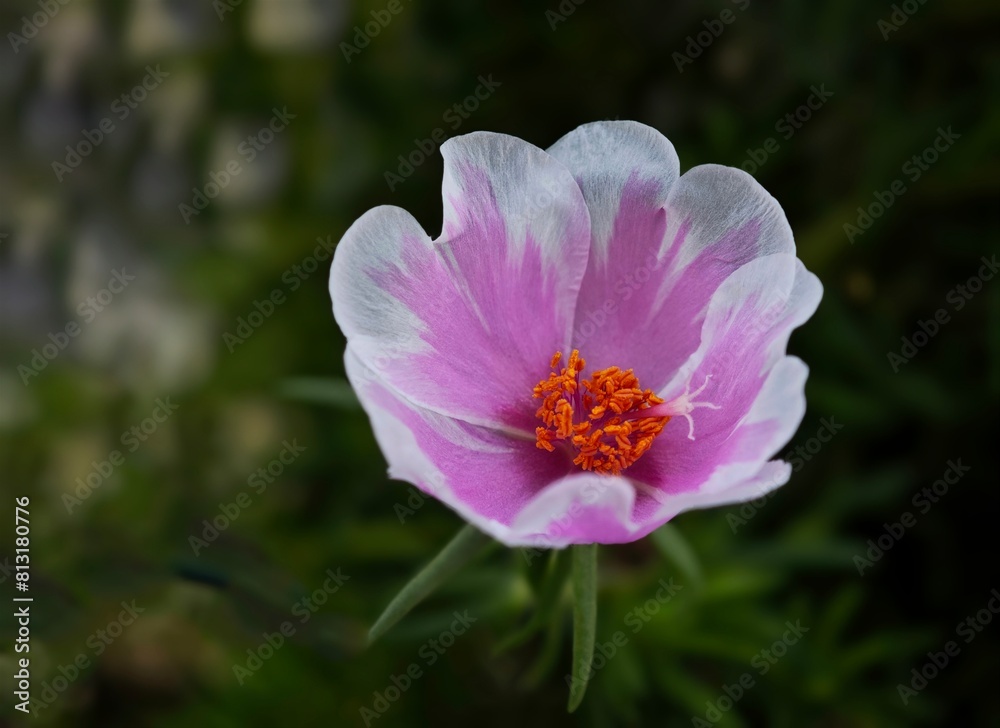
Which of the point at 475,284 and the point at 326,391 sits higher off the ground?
the point at 475,284

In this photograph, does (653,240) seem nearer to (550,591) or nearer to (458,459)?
(458,459)

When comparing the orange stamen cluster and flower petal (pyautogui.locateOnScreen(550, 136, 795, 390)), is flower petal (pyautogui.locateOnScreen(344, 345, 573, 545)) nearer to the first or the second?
the orange stamen cluster

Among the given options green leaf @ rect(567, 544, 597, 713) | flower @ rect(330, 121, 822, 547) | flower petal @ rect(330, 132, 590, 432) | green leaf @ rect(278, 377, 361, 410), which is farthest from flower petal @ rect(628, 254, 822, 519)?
green leaf @ rect(278, 377, 361, 410)

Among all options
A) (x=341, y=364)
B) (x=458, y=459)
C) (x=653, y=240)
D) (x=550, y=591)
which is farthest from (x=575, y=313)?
(x=341, y=364)

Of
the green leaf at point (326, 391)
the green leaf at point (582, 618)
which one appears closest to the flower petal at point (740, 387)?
the green leaf at point (582, 618)

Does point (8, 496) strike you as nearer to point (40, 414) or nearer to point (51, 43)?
point (40, 414)

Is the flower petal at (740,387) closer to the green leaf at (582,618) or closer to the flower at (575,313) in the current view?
the flower at (575,313)

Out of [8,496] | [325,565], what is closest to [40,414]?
[8,496]
